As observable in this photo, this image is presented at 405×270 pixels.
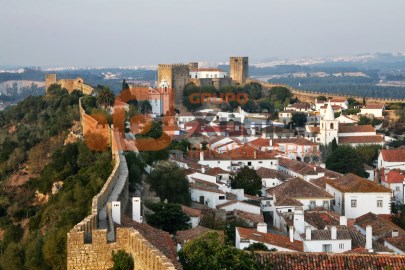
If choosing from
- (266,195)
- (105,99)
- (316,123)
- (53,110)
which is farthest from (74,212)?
(316,123)

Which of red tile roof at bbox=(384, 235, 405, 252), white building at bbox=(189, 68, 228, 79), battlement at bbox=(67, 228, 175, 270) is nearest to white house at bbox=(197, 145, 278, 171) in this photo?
red tile roof at bbox=(384, 235, 405, 252)

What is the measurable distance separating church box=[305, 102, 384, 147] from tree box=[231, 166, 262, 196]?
14.7m

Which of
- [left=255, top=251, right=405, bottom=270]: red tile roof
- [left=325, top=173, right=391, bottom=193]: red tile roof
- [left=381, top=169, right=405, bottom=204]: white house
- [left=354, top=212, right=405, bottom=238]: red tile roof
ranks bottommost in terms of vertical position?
[left=381, top=169, right=405, bottom=204]: white house

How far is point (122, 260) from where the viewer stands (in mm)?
8953

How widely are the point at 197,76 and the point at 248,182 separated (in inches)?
1274

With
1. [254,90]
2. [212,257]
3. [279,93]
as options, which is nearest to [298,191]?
[212,257]

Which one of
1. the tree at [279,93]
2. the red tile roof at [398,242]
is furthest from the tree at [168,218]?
the tree at [279,93]

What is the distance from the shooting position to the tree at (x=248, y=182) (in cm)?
2467

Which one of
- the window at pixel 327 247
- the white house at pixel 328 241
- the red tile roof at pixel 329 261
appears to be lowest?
the window at pixel 327 247

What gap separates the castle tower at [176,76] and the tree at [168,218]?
34.5m

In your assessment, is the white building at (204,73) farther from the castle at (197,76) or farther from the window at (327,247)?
the window at (327,247)

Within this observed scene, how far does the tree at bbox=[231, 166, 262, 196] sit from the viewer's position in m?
Answer: 24.7

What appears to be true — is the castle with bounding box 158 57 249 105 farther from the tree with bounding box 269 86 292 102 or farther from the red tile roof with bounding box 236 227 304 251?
the red tile roof with bounding box 236 227 304 251

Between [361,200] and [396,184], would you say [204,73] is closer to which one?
[396,184]
